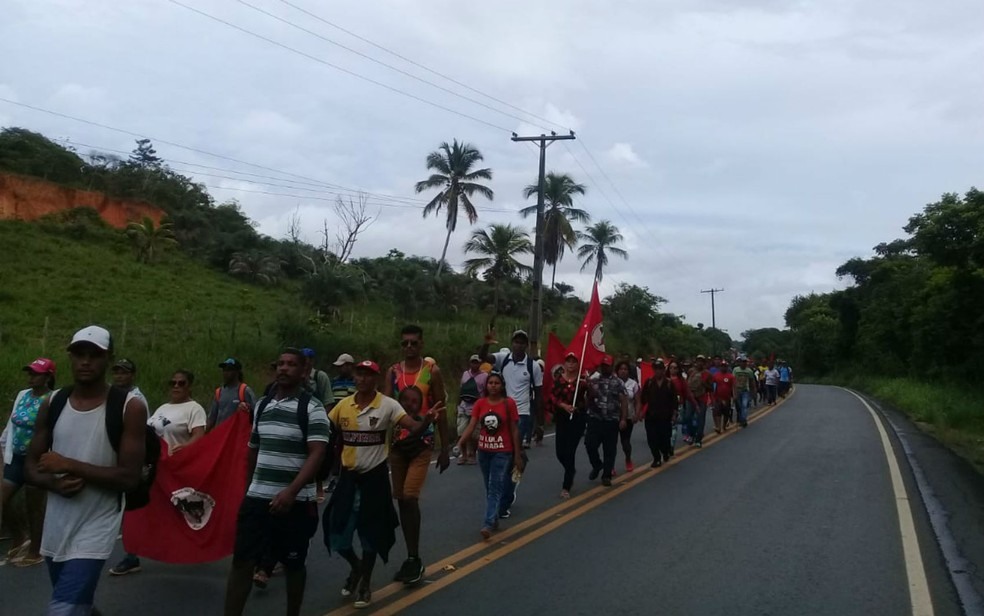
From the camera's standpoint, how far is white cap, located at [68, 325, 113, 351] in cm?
399

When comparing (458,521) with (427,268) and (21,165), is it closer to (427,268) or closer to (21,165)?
A: (427,268)

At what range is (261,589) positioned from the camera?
6.30 m

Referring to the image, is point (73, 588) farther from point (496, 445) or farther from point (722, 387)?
point (722, 387)

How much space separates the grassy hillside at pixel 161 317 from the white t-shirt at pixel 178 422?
27.8ft

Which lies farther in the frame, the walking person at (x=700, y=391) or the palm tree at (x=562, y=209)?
the palm tree at (x=562, y=209)

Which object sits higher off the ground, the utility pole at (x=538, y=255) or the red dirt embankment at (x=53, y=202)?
the red dirt embankment at (x=53, y=202)

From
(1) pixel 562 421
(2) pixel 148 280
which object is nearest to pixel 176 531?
(1) pixel 562 421

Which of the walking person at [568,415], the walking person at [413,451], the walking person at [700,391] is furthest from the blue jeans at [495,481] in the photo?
the walking person at [700,391]

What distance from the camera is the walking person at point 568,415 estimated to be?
10.6 m

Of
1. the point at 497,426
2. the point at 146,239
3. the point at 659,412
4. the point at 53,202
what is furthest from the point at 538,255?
the point at 53,202

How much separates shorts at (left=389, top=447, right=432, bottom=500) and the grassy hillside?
10.3 m

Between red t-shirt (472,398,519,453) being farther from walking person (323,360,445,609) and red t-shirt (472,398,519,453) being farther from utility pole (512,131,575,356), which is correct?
utility pole (512,131,575,356)

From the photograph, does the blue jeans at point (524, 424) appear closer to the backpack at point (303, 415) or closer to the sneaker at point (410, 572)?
the sneaker at point (410, 572)

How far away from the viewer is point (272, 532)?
16.3ft
